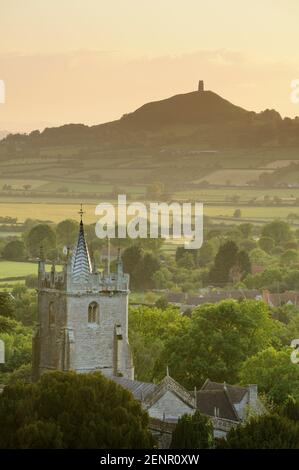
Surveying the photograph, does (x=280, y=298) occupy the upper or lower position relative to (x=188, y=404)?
upper

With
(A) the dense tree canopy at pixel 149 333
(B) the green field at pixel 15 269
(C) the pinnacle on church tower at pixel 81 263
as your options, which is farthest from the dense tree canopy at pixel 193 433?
(B) the green field at pixel 15 269

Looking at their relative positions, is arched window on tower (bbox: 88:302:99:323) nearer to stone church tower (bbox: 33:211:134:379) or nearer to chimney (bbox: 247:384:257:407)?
stone church tower (bbox: 33:211:134:379)

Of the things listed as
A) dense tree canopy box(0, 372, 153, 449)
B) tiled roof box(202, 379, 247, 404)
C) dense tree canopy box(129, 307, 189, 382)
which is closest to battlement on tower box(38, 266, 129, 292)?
tiled roof box(202, 379, 247, 404)

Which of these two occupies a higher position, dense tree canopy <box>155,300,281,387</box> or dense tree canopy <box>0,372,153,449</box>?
dense tree canopy <box>155,300,281,387</box>

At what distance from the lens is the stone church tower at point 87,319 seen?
73438 millimetres

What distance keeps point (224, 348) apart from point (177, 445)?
24.5 metres

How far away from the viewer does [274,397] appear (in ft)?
245

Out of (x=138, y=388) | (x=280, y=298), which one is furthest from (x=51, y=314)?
(x=280, y=298)

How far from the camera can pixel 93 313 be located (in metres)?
74.1

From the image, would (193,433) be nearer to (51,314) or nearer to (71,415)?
(71,415)

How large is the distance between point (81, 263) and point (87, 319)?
2.36 metres

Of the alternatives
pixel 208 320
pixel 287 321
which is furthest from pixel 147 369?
pixel 287 321

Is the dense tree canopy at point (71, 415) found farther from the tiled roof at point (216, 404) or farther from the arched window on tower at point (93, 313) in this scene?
the arched window on tower at point (93, 313)

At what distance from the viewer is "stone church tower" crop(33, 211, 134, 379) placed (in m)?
73.4
